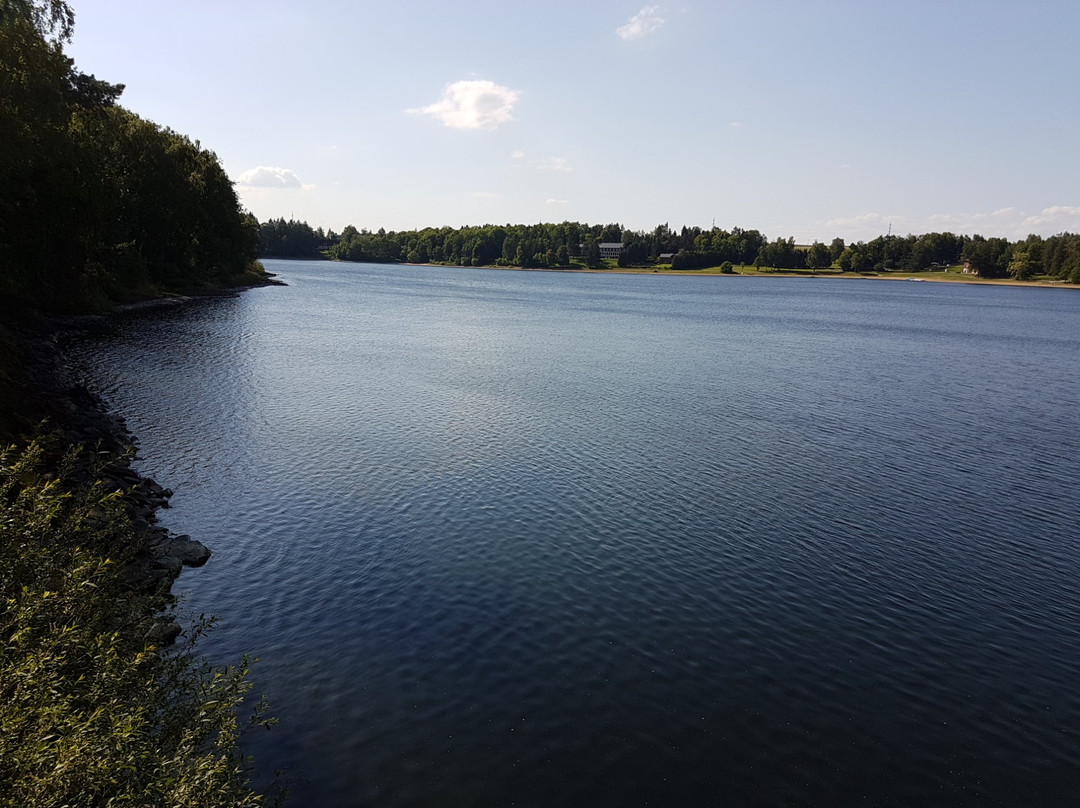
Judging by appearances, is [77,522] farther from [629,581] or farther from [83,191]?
[83,191]

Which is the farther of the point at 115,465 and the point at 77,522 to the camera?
the point at 115,465

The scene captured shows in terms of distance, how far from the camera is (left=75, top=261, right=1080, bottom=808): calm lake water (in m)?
16.9

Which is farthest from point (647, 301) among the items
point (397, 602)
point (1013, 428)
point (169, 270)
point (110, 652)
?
point (110, 652)

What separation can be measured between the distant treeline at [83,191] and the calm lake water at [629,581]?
1193cm

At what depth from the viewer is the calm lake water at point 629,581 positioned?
55.5ft

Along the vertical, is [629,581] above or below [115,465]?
below

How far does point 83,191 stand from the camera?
5438 centimetres

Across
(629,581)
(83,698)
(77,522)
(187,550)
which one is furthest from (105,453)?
(629,581)

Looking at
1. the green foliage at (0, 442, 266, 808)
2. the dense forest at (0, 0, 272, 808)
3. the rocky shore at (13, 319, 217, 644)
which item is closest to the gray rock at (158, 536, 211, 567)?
the rocky shore at (13, 319, 217, 644)

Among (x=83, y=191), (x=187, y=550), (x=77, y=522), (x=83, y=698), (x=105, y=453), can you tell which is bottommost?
(x=187, y=550)

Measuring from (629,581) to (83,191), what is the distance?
56710 mm

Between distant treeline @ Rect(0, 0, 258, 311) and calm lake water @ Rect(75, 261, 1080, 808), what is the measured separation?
11.9 m

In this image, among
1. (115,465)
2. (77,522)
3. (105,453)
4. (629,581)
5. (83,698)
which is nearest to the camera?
(83,698)

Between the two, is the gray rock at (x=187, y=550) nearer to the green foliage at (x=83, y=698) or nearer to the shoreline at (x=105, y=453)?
the shoreline at (x=105, y=453)
